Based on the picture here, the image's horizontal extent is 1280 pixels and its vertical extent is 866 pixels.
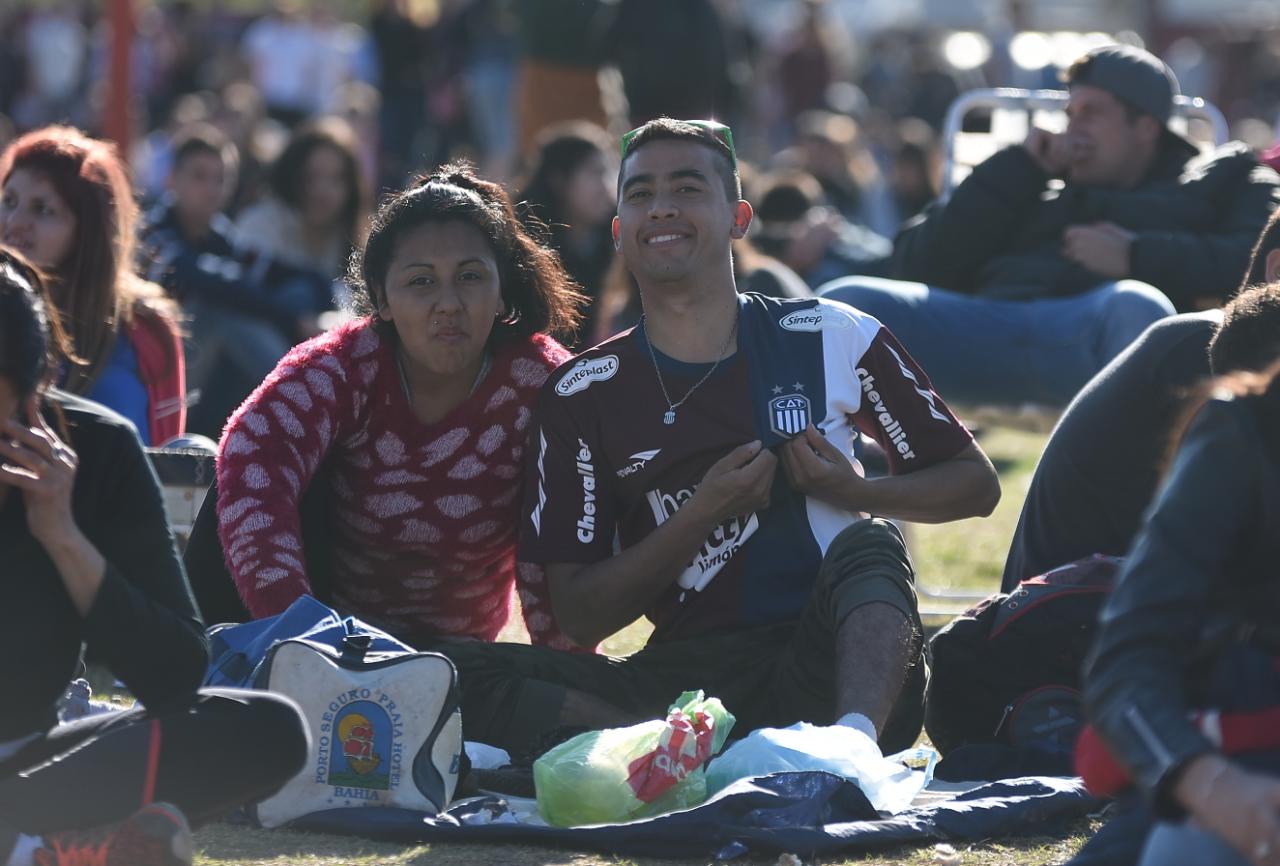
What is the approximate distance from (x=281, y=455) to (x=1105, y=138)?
3287 mm

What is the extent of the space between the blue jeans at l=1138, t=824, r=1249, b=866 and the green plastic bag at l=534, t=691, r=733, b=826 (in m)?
1.47

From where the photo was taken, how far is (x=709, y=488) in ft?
14.3

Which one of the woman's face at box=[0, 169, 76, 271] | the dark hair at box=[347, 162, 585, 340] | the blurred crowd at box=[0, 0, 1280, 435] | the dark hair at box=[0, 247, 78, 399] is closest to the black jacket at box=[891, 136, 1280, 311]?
the blurred crowd at box=[0, 0, 1280, 435]

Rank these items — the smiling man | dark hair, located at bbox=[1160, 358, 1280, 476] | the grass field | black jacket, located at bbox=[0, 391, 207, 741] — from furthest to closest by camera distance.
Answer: the smiling man → the grass field → black jacket, located at bbox=[0, 391, 207, 741] → dark hair, located at bbox=[1160, 358, 1280, 476]

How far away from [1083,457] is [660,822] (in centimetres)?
137

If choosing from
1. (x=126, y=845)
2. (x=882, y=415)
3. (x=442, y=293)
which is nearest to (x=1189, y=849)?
(x=126, y=845)

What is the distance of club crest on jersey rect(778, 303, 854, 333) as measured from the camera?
461cm

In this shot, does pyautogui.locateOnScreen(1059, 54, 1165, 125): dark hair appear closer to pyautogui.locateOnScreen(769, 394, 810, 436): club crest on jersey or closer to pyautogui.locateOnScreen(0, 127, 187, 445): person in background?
pyautogui.locateOnScreen(769, 394, 810, 436): club crest on jersey

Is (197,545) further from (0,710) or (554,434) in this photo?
(0,710)

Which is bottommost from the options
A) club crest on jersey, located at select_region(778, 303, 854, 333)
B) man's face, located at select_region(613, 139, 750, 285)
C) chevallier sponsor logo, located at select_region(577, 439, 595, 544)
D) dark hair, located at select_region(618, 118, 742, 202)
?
chevallier sponsor logo, located at select_region(577, 439, 595, 544)

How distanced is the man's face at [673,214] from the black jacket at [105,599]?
157cm

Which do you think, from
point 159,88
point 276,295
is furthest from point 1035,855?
point 159,88

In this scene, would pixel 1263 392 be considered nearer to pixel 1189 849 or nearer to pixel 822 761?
pixel 1189 849

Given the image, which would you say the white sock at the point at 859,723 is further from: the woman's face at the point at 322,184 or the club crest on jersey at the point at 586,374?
the woman's face at the point at 322,184
